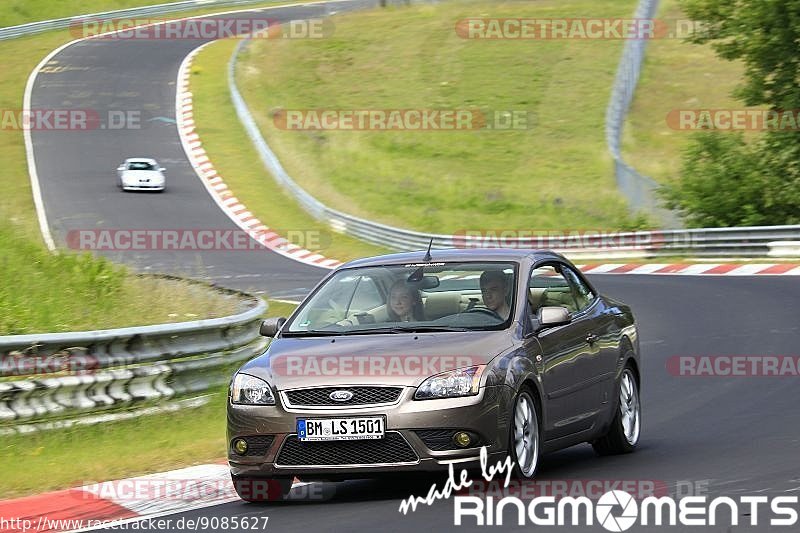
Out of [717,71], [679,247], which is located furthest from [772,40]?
[717,71]

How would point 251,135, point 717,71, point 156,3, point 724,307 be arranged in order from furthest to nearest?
point 156,3 → point 717,71 → point 251,135 → point 724,307

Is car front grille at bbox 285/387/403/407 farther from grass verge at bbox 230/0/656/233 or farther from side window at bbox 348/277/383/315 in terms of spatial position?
grass verge at bbox 230/0/656/233

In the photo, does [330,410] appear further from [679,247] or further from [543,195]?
[543,195]

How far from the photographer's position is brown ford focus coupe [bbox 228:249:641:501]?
845cm

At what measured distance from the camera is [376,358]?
8.67 m

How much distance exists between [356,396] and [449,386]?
0.53 meters

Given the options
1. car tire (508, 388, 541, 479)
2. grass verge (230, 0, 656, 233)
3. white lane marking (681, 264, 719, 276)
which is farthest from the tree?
car tire (508, 388, 541, 479)

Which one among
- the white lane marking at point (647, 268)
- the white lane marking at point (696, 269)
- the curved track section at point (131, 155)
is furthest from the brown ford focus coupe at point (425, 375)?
the white lane marking at point (647, 268)

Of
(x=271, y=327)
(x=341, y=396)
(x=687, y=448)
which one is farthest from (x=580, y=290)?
(x=341, y=396)

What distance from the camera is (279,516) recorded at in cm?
836

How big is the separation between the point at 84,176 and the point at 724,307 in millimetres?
25318

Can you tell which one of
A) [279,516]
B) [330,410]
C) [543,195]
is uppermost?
[330,410]

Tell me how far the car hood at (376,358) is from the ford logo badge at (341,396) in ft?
0.17

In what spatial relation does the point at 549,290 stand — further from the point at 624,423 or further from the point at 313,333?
the point at 313,333
